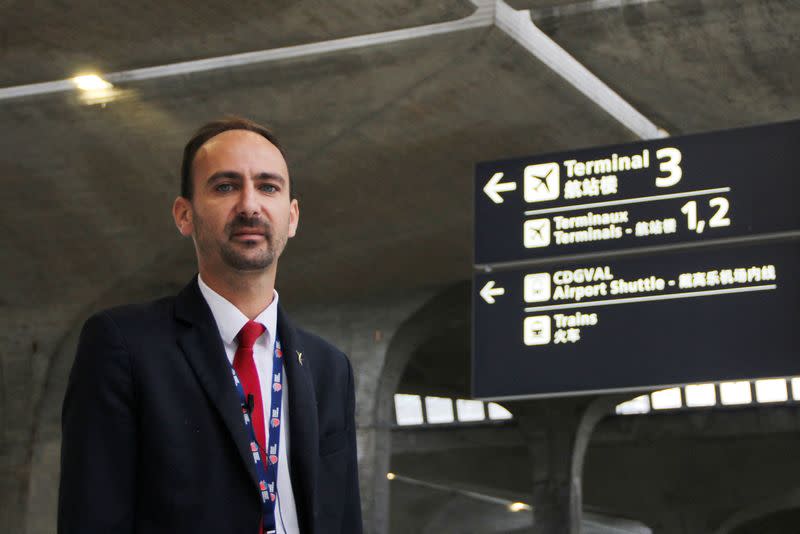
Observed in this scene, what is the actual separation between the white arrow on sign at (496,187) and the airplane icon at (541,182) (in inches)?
5.0

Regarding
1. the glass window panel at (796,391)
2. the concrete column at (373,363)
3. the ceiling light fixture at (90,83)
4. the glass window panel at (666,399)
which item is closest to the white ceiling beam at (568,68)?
the ceiling light fixture at (90,83)

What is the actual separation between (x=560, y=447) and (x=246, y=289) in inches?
954

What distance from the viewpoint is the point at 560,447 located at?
85.4ft

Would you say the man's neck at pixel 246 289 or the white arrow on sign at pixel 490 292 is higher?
the white arrow on sign at pixel 490 292

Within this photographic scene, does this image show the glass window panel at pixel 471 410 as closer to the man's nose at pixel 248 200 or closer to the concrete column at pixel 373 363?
the concrete column at pixel 373 363

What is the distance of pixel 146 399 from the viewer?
85.7 inches

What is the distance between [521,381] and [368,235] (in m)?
6.36

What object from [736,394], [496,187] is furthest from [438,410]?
[496,187]

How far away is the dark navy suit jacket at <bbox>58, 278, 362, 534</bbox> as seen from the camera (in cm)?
212

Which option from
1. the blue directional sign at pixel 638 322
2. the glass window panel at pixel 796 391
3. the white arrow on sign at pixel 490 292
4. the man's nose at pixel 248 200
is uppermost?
the glass window panel at pixel 796 391

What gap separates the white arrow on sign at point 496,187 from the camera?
10070 millimetres

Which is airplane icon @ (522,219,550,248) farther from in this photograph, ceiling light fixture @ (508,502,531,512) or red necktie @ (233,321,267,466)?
ceiling light fixture @ (508,502,531,512)

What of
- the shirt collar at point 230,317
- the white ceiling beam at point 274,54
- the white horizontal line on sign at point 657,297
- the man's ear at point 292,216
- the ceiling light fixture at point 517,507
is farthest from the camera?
the ceiling light fixture at point 517,507

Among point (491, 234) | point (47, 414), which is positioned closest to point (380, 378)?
point (47, 414)
